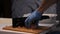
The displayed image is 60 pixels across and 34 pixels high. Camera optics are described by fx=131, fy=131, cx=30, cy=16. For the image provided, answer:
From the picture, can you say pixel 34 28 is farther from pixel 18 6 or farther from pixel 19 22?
pixel 18 6

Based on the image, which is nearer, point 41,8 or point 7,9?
point 41,8

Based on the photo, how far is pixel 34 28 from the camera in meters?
0.90

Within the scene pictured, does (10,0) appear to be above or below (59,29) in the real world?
above

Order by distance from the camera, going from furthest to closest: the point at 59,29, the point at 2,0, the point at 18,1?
the point at 2,0
the point at 18,1
the point at 59,29

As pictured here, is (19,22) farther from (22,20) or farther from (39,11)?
(39,11)

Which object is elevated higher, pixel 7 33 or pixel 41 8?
pixel 41 8

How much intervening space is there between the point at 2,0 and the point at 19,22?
104 cm

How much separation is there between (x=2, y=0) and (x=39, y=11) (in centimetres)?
114

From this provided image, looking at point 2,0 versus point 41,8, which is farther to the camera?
point 2,0

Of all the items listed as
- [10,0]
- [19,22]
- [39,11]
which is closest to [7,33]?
[19,22]

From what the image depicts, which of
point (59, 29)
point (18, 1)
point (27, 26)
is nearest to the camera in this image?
point (59, 29)

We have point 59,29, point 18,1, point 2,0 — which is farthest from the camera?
point 2,0

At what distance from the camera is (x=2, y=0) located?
1.91 meters

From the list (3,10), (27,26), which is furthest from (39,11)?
(3,10)
